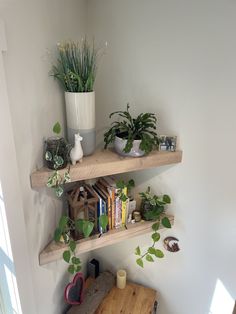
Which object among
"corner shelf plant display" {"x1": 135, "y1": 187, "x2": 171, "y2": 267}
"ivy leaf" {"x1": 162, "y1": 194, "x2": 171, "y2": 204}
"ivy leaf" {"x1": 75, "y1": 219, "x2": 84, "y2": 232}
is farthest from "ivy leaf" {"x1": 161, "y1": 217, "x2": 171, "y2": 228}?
"ivy leaf" {"x1": 75, "y1": 219, "x2": 84, "y2": 232}

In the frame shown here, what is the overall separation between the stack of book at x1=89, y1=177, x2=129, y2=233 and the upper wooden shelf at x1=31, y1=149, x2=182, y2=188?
19 centimetres

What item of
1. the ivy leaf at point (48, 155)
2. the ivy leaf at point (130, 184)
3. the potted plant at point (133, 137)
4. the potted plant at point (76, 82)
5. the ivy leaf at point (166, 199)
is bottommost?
the ivy leaf at point (166, 199)

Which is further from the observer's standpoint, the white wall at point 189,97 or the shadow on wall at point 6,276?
the white wall at point 189,97

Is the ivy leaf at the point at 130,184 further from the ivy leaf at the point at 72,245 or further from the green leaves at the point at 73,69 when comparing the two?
the green leaves at the point at 73,69

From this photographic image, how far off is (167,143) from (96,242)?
0.68m

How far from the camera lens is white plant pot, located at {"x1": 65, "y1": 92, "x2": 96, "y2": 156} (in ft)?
3.45

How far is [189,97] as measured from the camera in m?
1.19

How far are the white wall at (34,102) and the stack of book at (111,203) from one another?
238mm

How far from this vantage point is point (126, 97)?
1.31m

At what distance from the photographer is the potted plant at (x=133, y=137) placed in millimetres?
1143

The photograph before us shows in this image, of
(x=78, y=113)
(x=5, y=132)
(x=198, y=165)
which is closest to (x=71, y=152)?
(x=78, y=113)

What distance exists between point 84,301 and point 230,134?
1348mm

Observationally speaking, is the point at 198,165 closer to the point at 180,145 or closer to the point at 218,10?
the point at 180,145

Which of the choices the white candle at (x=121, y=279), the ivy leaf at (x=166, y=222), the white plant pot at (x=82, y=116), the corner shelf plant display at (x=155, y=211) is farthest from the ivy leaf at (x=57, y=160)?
the white candle at (x=121, y=279)
